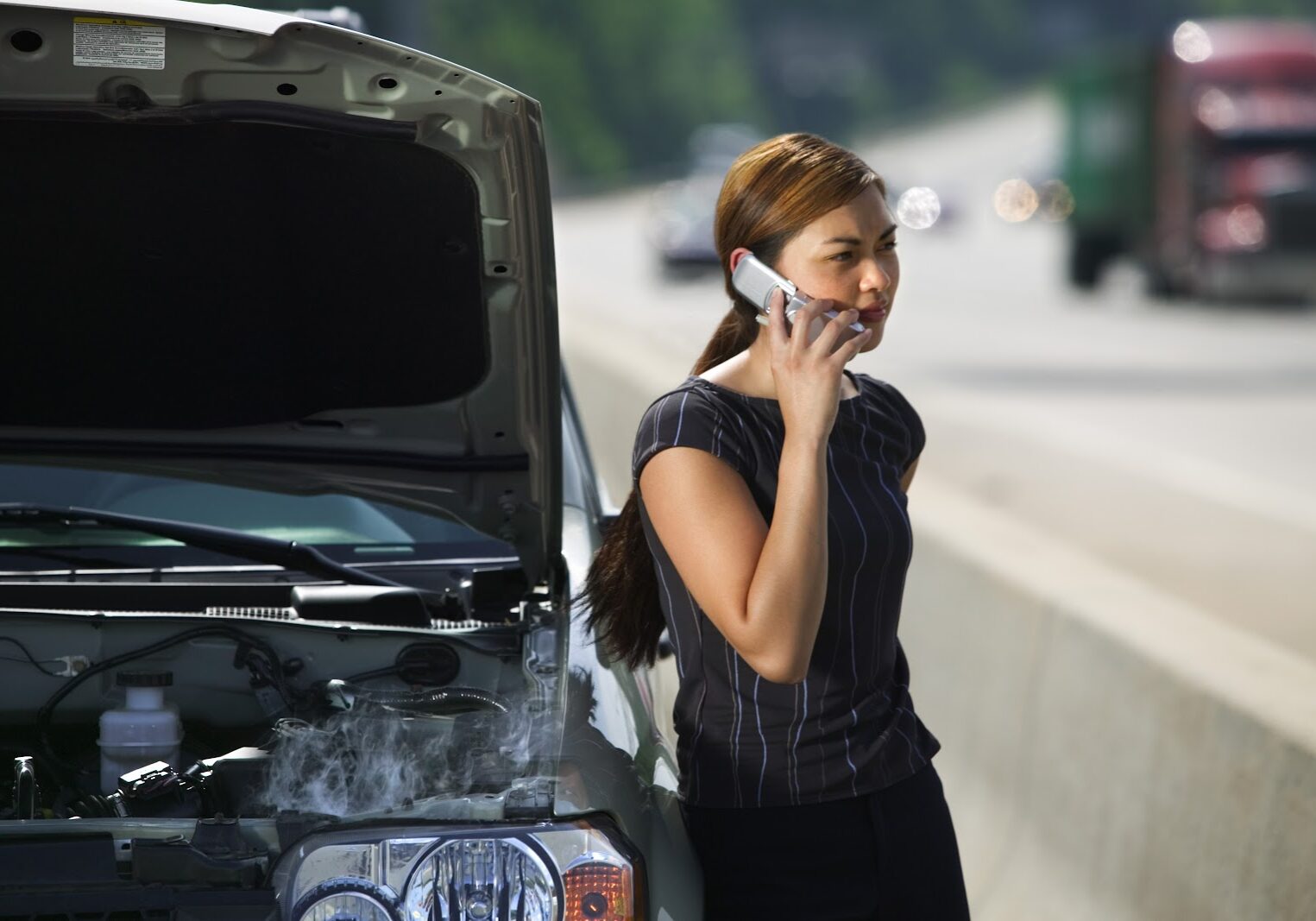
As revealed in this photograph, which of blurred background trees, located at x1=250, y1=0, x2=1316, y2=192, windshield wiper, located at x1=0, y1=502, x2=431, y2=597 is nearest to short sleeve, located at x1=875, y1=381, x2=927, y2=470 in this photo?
windshield wiper, located at x1=0, y1=502, x2=431, y2=597

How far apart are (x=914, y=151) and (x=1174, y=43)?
246 feet

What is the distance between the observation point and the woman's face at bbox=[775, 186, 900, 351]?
9.04ft

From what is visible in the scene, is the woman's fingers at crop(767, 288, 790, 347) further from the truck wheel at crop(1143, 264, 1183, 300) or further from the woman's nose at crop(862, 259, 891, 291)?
the truck wheel at crop(1143, 264, 1183, 300)

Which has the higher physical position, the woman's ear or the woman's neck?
the woman's ear

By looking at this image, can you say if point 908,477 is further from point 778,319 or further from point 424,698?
point 424,698

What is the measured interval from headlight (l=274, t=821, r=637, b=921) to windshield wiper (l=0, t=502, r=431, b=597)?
3.24ft

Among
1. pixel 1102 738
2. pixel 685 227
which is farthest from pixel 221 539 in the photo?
pixel 685 227

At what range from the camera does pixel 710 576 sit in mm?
2615

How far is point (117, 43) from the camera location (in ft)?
9.68

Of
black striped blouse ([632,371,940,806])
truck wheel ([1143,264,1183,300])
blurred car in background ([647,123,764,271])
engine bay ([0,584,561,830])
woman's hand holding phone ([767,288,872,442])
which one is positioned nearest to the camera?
woman's hand holding phone ([767,288,872,442])

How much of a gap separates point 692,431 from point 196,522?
4.66ft

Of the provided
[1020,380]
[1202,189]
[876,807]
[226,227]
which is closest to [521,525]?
[226,227]

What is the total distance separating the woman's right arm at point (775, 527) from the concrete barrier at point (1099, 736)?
1070mm

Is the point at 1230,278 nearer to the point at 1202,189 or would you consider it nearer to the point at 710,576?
the point at 1202,189
